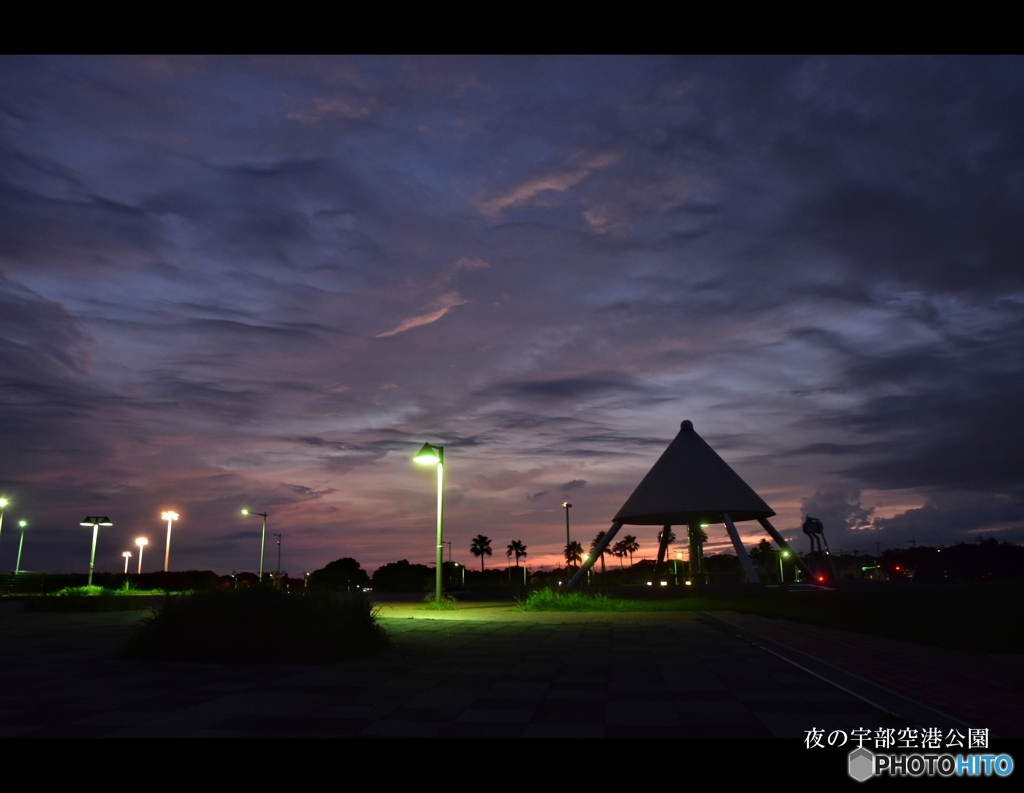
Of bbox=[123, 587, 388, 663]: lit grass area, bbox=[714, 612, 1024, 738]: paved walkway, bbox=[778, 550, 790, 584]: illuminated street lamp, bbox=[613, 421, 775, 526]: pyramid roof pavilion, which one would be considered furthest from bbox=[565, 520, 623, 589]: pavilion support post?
bbox=[123, 587, 388, 663]: lit grass area

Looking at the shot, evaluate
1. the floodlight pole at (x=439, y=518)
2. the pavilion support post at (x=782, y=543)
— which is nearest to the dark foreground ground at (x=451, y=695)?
the floodlight pole at (x=439, y=518)

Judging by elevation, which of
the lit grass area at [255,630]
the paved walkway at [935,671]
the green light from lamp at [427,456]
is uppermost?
the green light from lamp at [427,456]

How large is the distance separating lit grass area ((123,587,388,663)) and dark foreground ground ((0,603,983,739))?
0.49m

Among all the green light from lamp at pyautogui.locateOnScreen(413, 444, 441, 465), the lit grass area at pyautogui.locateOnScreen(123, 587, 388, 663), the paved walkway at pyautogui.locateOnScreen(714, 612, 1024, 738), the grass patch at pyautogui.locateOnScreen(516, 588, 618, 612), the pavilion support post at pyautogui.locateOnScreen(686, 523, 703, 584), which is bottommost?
the grass patch at pyautogui.locateOnScreen(516, 588, 618, 612)

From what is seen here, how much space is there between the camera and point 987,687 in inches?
314

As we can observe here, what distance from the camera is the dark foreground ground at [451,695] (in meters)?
6.11

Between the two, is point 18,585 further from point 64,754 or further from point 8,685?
point 64,754

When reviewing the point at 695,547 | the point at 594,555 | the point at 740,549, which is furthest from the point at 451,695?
the point at 695,547

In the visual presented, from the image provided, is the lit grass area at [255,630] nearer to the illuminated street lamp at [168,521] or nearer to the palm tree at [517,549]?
the illuminated street lamp at [168,521]

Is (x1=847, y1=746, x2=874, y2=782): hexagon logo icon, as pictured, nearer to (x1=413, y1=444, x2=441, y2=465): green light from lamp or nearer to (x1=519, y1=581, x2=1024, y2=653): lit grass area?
(x1=519, y1=581, x2=1024, y2=653): lit grass area

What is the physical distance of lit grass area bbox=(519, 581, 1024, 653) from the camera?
14.3 m

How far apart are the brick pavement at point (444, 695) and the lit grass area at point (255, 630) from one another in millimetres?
474

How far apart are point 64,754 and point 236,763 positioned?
133cm
